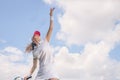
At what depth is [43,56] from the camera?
21.6 m

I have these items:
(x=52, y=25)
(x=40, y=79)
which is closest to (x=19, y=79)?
(x=40, y=79)

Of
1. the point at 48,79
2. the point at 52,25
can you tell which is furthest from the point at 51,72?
the point at 52,25

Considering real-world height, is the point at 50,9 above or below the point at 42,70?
above

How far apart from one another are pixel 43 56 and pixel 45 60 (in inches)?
7.0

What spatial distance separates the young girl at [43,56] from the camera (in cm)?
2148

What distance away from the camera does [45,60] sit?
21484mm

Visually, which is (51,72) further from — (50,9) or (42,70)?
(50,9)

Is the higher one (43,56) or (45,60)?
(43,56)

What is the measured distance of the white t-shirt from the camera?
2148 centimetres

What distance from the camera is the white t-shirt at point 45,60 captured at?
21475mm

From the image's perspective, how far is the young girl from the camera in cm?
2148

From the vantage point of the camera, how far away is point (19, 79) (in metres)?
21.3

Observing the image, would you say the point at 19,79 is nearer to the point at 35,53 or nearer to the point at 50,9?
the point at 35,53

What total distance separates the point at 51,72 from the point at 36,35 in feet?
4.55
